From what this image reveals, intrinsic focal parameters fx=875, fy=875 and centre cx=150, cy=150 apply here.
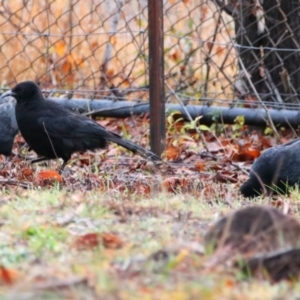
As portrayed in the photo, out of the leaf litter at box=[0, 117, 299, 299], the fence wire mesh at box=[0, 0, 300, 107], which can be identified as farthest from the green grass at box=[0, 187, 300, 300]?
the fence wire mesh at box=[0, 0, 300, 107]

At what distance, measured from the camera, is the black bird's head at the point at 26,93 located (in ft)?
23.8

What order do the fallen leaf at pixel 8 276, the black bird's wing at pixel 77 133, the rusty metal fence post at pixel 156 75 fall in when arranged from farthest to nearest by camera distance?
the black bird's wing at pixel 77 133 < the rusty metal fence post at pixel 156 75 < the fallen leaf at pixel 8 276

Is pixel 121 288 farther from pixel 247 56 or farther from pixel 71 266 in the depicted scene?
pixel 247 56

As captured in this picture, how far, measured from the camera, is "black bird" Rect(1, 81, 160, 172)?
22.4 ft

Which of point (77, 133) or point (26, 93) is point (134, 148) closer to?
point (77, 133)

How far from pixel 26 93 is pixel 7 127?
1.29ft

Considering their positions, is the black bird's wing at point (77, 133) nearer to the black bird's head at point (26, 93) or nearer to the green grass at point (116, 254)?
the black bird's head at point (26, 93)

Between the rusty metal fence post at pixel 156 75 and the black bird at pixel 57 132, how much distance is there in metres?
0.17

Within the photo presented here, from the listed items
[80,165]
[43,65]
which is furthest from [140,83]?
[80,165]

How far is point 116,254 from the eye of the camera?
2896mm

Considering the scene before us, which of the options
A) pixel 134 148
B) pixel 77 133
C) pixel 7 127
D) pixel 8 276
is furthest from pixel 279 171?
pixel 8 276

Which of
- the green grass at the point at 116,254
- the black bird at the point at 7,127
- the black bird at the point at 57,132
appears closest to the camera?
the green grass at the point at 116,254

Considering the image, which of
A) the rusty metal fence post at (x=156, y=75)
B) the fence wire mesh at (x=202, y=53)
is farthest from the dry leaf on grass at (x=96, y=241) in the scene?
the fence wire mesh at (x=202, y=53)

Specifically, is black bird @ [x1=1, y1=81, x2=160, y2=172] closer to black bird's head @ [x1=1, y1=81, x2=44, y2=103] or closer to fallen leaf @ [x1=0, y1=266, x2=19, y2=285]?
black bird's head @ [x1=1, y1=81, x2=44, y2=103]
